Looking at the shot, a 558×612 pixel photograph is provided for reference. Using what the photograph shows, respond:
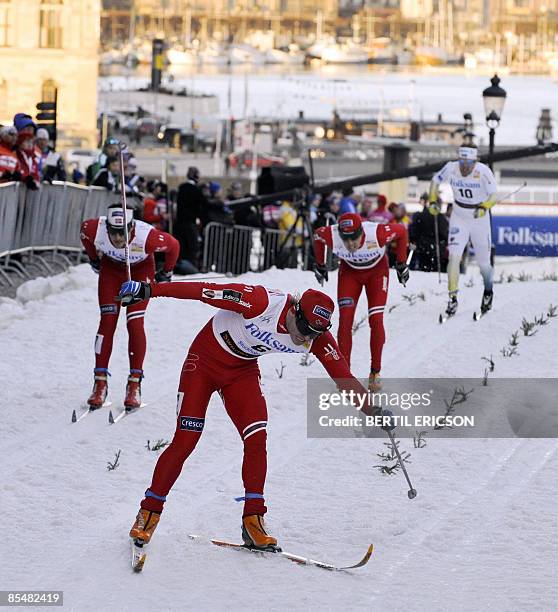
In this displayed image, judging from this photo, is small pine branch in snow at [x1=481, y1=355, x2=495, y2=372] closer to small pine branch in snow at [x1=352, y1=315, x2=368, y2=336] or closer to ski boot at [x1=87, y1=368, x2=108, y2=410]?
small pine branch in snow at [x1=352, y1=315, x2=368, y2=336]

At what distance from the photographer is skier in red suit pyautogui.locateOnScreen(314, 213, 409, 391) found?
12.6 meters

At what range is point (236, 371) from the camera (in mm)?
8672

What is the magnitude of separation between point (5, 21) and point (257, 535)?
60832 millimetres

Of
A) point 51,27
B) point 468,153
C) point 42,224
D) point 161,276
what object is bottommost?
point 42,224

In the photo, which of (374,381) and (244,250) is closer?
(374,381)

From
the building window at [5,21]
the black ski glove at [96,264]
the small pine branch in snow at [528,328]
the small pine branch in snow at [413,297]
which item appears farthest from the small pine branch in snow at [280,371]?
the building window at [5,21]

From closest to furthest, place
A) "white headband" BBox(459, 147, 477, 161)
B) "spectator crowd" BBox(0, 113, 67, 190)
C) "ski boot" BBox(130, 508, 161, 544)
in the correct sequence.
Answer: "ski boot" BBox(130, 508, 161, 544)
"white headband" BBox(459, 147, 477, 161)
"spectator crowd" BBox(0, 113, 67, 190)

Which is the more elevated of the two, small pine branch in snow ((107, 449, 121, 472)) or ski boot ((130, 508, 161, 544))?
ski boot ((130, 508, 161, 544))

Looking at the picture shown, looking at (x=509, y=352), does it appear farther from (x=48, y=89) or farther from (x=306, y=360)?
(x=48, y=89)

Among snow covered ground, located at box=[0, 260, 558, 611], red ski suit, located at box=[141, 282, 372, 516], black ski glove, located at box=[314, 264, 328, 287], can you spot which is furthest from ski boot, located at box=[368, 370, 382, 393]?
red ski suit, located at box=[141, 282, 372, 516]

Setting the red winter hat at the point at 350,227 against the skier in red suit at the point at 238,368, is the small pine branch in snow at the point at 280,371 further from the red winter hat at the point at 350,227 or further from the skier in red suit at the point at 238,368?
the skier in red suit at the point at 238,368

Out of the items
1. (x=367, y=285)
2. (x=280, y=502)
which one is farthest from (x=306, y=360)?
(x=280, y=502)

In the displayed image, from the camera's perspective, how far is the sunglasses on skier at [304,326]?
827 cm

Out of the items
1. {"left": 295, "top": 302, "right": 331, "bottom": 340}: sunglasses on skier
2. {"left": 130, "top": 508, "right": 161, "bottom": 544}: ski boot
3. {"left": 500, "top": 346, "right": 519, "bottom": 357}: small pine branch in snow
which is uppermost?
{"left": 295, "top": 302, "right": 331, "bottom": 340}: sunglasses on skier
